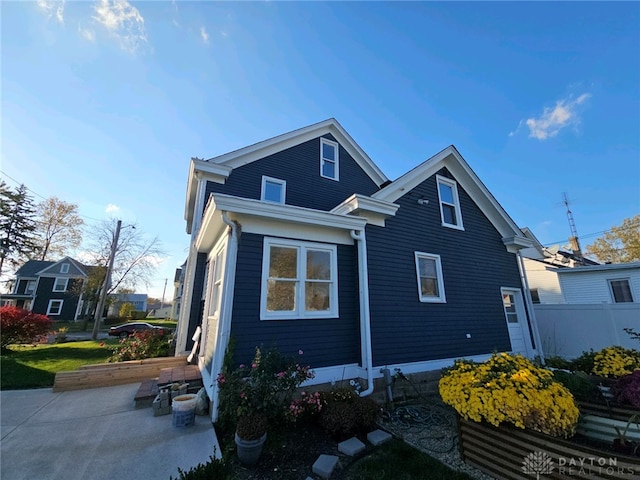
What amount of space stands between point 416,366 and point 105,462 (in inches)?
223

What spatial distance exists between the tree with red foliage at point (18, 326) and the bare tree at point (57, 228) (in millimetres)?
23653

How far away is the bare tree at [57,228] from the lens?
28297 mm

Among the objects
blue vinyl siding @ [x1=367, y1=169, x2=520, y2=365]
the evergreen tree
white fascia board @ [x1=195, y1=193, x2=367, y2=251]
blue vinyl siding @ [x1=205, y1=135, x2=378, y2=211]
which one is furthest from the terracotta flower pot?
the evergreen tree

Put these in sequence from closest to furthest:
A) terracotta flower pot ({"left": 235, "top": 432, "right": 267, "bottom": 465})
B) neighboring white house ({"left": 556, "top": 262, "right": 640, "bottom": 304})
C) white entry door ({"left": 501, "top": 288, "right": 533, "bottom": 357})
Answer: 1. terracotta flower pot ({"left": 235, "top": 432, "right": 267, "bottom": 465})
2. white entry door ({"left": 501, "top": 288, "right": 533, "bottom": 357})
3. neighboring white house ({"left": 556, "top": 262, "right": 640, "bottom": 304})

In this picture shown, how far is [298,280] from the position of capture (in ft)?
17.3

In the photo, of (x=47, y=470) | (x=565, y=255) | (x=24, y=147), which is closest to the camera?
(x=47, y=470)

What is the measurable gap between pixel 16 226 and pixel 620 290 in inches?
1961

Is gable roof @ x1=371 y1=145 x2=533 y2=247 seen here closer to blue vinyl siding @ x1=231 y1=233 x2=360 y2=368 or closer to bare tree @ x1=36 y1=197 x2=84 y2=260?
blue vinyl siding @ x1=231 y1=233 x2=360 y2=368

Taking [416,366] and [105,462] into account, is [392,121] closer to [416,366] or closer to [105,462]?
[416,366]

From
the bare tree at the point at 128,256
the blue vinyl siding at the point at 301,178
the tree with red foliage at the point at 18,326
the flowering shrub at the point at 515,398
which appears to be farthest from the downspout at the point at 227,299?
the bare tree at the point at 128,256

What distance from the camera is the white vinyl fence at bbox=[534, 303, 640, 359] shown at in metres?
8.45

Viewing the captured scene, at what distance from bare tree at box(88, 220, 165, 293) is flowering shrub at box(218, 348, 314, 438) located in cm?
2299

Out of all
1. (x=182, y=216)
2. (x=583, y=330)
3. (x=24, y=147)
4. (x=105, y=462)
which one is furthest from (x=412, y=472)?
(x=24, y=147)

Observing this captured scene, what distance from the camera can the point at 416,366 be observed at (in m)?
6.01
